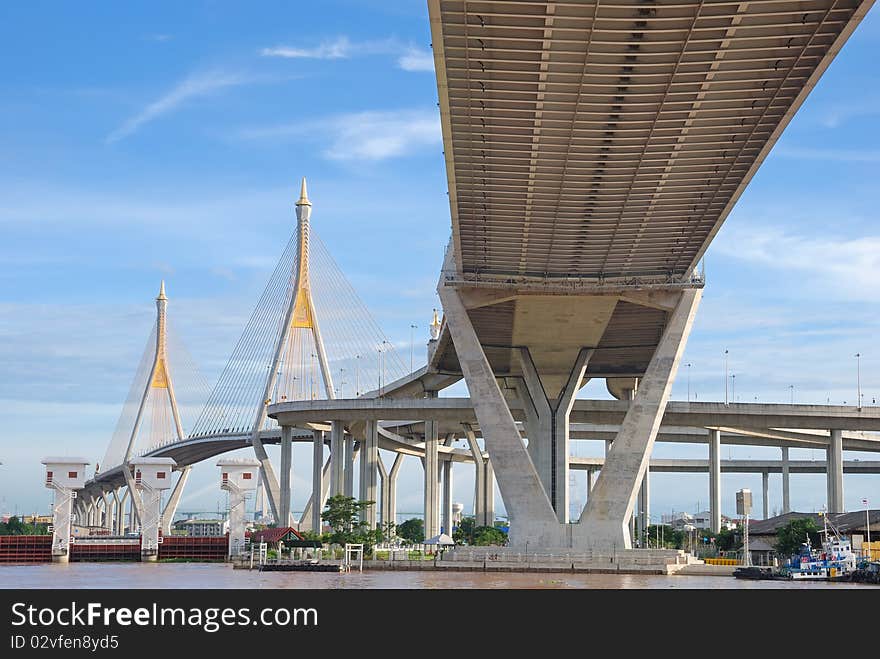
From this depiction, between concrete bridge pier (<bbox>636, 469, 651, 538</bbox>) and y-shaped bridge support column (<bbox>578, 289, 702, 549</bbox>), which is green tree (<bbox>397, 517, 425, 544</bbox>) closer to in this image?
concrete bridge pier (<bbox>636, 469, 651, 538</bbox>)

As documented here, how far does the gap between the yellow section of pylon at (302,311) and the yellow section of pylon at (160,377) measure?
4266cm

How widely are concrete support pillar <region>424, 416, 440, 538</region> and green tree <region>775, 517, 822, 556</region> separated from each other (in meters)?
29.4

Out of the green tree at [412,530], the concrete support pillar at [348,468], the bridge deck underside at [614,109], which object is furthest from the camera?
the green tree at [412,530]

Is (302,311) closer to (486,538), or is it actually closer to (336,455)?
(336,455)

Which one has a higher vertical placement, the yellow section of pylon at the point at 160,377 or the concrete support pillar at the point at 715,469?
the yellow section of pylon at the point at 160,377

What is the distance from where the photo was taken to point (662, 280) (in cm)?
6475

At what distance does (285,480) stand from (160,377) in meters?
47.1

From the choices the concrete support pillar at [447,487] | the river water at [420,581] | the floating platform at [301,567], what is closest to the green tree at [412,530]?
the concrete support pillar at [447,487]

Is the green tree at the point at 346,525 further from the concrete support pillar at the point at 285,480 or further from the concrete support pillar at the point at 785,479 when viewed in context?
the concrete support pillar at the point at 785,479

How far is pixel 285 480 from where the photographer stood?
105 m

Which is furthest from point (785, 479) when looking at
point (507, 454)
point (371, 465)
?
point (507, 454)

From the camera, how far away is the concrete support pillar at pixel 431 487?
99.3 m
